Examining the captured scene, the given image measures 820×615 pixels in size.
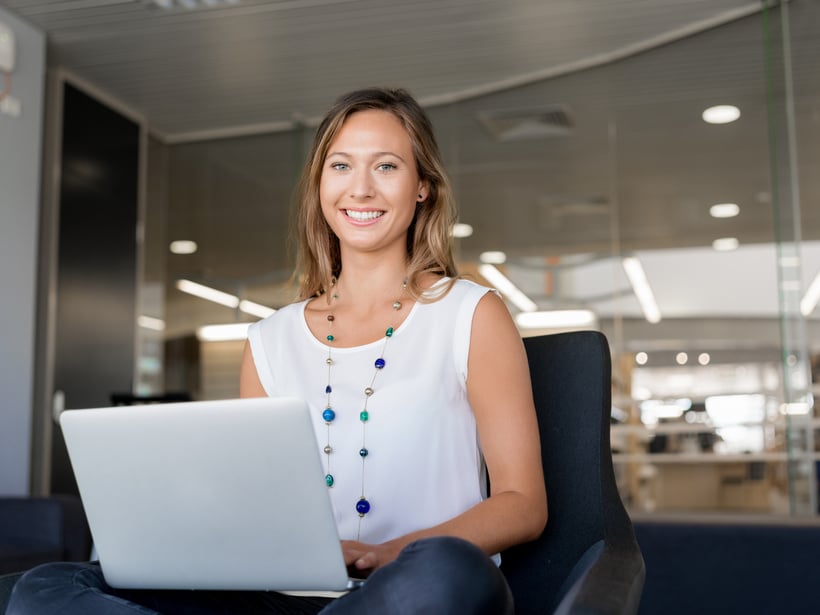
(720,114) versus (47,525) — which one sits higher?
(720,114)

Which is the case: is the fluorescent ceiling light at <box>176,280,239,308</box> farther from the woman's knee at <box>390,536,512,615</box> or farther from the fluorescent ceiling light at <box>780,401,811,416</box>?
the woman's knee at <box>390,536,512,615</box>

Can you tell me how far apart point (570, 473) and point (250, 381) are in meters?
0.64

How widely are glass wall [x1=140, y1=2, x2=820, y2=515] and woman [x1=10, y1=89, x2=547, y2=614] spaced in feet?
10.3

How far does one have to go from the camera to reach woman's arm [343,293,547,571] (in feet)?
4.57

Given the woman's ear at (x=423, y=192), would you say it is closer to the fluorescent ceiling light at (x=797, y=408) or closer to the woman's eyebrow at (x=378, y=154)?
the woman's eyebrow at (x=378, y=154)

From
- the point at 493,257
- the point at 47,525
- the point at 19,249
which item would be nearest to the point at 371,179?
the point at 47,525

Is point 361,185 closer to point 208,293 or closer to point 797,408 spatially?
point 797,408

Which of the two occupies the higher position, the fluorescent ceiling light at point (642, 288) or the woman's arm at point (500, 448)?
the fluorescent ceiling light at point (642, 288)

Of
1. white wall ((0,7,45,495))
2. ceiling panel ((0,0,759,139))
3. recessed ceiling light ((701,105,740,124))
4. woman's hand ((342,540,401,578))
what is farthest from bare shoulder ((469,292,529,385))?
recessed ceiling light ((701,105,740,124))

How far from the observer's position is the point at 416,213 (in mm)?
1928

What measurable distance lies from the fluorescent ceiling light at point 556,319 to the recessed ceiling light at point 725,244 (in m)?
0.81

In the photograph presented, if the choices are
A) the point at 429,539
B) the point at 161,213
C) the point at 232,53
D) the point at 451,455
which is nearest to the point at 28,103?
the point at 232,53

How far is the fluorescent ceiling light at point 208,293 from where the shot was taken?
6652 millimetres

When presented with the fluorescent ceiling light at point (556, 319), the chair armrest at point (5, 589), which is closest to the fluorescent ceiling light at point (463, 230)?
the fluorescent ceiling light at point (556, 319)
